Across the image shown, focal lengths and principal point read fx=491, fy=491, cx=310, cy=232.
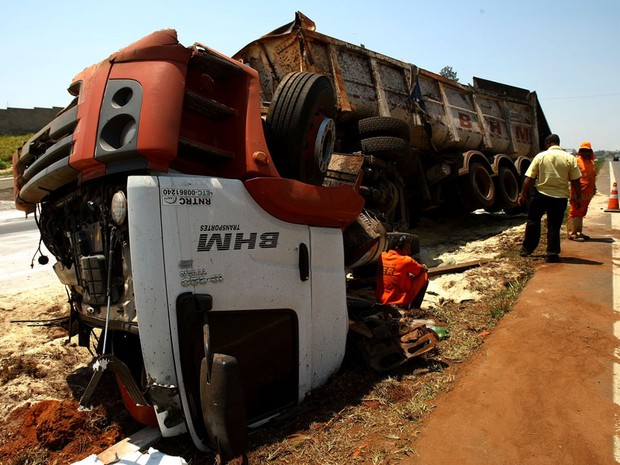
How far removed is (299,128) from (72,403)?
2137 mm

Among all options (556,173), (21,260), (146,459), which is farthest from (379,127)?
(21,260)

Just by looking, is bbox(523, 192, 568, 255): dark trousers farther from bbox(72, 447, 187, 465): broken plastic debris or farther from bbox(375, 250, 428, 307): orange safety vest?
bbox(72, 447, 187, 465): broken plastic debris

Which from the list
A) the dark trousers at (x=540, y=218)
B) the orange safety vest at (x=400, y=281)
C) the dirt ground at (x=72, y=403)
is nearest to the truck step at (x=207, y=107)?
the dirt ground at (x=72, y=403)

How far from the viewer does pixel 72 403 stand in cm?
297

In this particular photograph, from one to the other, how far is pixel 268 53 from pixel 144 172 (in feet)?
15.2

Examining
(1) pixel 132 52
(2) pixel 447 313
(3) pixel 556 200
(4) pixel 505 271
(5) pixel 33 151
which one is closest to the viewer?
(1) pixel 132 52

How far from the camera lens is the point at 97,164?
2.24 meters

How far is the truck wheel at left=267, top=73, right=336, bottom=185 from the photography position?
2744mm

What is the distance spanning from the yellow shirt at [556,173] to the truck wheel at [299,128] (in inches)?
171

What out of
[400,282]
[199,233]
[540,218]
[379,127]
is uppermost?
[379,127]

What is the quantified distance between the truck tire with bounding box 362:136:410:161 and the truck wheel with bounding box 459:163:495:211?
284cm

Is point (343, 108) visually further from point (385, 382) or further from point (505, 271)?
point (385, 382)

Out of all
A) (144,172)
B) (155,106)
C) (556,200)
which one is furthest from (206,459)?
(556,200)

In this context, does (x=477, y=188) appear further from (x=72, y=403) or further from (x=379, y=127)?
(x=72, y=403)
